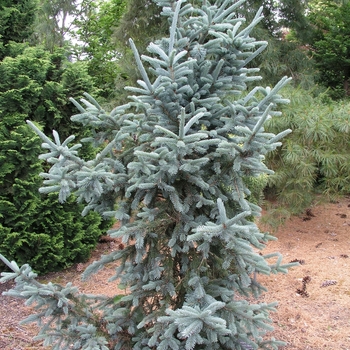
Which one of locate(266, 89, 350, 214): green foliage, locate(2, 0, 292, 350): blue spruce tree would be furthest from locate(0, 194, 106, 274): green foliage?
locate(266, 89, 350, 214): green foliage

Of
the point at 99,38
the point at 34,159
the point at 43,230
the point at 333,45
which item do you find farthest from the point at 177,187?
the point at 99,38

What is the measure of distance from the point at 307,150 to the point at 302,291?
184cm

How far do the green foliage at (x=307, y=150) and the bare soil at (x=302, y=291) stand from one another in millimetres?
675

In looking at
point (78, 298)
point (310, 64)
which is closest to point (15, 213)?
point (78, 298)

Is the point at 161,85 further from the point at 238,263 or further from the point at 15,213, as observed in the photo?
the point at 15,213

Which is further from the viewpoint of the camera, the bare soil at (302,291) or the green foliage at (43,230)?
the green foliage at (43,230)

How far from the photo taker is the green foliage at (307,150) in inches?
192

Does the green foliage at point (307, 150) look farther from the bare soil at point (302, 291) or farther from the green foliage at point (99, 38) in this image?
the green foliage at point (99, 38)

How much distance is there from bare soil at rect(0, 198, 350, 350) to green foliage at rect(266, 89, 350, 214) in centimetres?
68

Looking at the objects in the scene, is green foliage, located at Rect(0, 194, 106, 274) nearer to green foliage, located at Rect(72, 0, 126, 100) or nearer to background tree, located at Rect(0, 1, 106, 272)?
background tree, located at Rect(0, 1, 106, 272)

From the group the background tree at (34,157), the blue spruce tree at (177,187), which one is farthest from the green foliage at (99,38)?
the blue spruce tree at (177,187)

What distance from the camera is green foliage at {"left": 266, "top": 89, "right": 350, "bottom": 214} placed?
4.87 m

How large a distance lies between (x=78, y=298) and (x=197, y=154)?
46.5 inches

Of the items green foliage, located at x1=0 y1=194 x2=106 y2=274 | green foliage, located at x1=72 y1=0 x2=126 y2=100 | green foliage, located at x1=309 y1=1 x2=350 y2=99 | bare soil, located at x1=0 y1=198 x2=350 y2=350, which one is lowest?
bare soil, located at x1=0 y1=198 x2=350 y2=350
